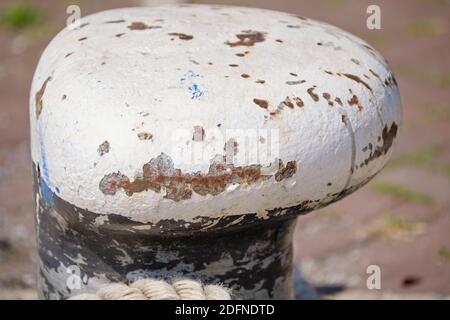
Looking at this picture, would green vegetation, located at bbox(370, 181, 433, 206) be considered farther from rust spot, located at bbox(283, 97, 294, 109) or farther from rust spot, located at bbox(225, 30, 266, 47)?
rust spot, located at bbox(283, 97, 294, 109)

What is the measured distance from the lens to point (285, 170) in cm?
144

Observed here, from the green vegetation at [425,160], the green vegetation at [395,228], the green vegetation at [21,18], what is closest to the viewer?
the green vegetation at [395,228]

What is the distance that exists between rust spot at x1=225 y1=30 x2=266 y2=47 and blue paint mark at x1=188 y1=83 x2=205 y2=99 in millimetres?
216

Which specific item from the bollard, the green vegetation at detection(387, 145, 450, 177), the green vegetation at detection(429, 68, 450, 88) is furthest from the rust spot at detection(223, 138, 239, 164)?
the green vegetation at detection(429, 68, 450, 88)

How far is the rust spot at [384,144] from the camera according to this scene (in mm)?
1569

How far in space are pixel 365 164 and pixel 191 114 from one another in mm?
378

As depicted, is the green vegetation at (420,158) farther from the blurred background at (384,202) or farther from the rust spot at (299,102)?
the rust spot at (299,102)

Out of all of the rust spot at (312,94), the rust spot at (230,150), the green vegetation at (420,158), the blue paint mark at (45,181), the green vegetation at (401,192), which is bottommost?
the green vegetation at (401,192)

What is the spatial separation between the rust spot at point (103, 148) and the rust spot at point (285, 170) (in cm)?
30

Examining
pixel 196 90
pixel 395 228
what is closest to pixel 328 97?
pixel 196 90

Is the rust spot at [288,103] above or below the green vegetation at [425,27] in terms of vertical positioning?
above

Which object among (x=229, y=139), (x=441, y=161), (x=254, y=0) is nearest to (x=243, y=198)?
(x=229, y=139)

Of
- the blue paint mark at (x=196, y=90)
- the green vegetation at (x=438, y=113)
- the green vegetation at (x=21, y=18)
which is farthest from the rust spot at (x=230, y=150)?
the green vegetation at (x=21, y=18)

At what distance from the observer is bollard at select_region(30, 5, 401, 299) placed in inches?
55.2
